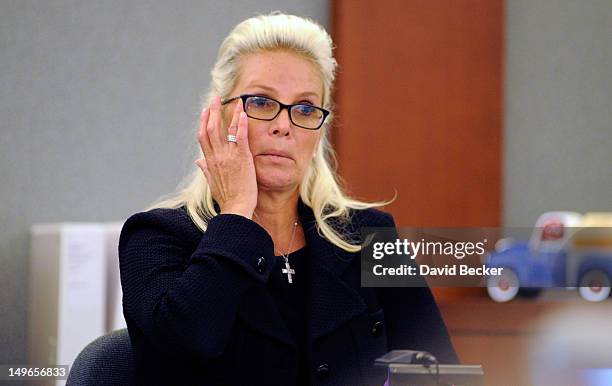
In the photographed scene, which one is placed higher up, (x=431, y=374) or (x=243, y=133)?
(x=243, y=133)

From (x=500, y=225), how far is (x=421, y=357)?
229 cm

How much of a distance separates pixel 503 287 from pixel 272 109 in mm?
1422

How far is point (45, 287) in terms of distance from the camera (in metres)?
2.58

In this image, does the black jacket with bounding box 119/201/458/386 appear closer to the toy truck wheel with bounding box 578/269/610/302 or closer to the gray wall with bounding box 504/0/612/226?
the toy truck wheel with bounding box 578/269/610/302

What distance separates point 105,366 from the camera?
1325mm

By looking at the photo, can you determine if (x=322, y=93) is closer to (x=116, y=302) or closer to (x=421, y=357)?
(x=421, y=357)

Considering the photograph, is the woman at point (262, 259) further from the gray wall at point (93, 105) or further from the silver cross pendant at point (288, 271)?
the gray wall at point (93, 105)

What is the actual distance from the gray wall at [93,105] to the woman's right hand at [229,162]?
1465 millimetres

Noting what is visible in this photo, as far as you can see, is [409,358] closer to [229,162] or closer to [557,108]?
[229,162]

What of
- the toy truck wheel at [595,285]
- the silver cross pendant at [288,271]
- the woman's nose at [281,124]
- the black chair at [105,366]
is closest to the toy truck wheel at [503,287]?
the toy truck wheel at [595,285]

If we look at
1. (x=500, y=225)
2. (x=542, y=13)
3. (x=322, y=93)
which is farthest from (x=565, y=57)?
(x=322, y=93)

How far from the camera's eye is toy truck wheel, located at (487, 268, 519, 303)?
218cm

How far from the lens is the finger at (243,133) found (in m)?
1.33

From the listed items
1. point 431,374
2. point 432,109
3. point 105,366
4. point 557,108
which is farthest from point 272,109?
point 557,108
